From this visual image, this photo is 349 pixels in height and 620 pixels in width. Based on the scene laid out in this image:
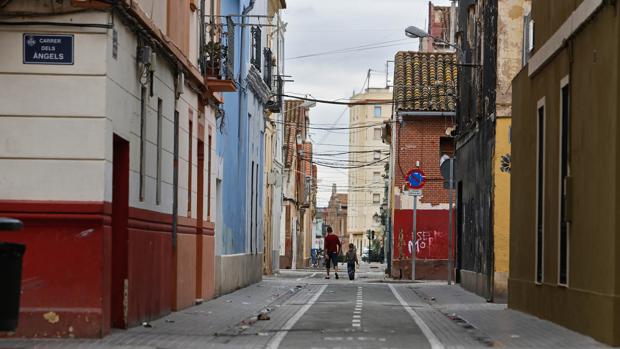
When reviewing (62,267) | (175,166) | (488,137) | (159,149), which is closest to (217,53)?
(175,166)

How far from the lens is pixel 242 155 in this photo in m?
36.4

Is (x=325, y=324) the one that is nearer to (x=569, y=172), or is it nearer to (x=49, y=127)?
(x=569, y=172)

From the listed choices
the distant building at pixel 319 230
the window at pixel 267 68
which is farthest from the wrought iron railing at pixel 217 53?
the distant building at pixel 319 230

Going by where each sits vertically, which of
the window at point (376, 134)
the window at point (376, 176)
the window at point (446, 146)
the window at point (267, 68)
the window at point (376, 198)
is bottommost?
the window at point (446, 146)

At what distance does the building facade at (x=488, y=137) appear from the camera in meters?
29.0

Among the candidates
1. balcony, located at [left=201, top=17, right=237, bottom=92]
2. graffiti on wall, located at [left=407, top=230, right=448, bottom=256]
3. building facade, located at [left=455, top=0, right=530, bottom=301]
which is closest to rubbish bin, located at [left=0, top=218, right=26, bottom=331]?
balcony, located at [left=201, top=17, right=237, bottom=92]

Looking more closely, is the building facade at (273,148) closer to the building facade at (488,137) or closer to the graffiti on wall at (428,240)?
the graffiti on wall at (428,240)

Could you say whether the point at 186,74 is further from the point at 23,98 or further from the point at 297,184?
the point at 297,184

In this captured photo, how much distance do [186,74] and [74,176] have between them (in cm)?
792

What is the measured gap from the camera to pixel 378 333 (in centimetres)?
1811

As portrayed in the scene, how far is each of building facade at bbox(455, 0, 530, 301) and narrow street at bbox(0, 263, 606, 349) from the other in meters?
1.81

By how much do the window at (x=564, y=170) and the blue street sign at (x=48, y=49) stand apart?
25.5ft

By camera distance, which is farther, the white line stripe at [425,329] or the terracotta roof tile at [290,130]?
the terracotta roof tile at [290,130]

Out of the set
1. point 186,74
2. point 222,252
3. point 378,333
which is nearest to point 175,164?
point 186,74
